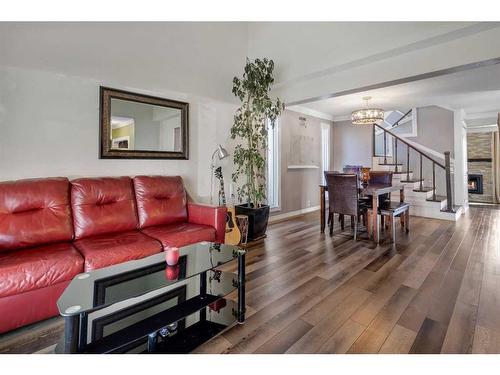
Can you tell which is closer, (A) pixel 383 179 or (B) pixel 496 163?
(A) pixel 383 179

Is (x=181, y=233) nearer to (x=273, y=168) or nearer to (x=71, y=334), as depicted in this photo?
(x=71, y=334)

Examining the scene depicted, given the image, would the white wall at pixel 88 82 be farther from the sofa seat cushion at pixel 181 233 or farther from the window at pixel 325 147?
the window at pixel 325 147

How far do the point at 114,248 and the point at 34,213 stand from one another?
736 millimetres

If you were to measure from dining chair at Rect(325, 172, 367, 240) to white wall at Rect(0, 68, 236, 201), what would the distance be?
246 centimetres

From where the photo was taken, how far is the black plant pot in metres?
3.41

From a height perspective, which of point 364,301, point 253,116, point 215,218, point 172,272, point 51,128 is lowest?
point 364,301

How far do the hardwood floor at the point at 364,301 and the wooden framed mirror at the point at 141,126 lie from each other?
5.45 feet

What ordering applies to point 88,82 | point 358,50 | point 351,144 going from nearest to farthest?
point 88,82
point 358,50
point 351,144

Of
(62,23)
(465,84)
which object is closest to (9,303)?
(62,23)

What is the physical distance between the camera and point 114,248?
1900mm

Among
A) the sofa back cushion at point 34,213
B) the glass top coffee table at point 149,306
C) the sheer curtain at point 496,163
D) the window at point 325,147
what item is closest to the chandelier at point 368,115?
the window at point 325,147

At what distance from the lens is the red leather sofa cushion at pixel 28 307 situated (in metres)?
1.49

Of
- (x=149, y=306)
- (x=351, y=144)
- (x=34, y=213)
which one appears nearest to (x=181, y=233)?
(x=149, y=306)
